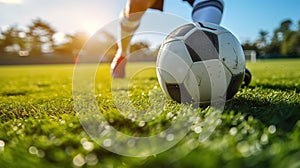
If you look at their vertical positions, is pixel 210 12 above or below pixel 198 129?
above

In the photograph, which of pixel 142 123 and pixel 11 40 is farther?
pixel 11 40

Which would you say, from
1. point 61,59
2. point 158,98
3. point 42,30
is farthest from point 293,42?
point 158,98

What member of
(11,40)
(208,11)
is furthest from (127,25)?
(11,40)

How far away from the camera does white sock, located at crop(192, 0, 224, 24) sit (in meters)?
3.07

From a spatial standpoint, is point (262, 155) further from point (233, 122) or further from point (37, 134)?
point (37, 134)

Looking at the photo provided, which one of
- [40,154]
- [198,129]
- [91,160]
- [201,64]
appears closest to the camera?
[91,160]

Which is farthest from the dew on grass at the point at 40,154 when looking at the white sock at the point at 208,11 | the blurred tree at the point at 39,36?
the blurred tree at the point at 39,36

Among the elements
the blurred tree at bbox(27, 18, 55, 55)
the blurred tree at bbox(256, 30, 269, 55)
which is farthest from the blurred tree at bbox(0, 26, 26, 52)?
the blurred tree at bbox(256, 30, 269, 55)

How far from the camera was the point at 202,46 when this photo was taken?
2.05m

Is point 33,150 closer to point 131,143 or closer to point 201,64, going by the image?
point 131,143

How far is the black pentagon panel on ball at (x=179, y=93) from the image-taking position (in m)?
2.10

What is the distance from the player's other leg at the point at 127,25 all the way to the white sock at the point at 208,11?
2.87 feet

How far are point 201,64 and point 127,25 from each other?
109 inches

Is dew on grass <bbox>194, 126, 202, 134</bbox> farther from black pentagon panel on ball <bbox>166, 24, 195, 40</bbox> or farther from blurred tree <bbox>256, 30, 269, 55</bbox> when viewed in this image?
blurred tree <bbox>256, 30, 269, 55</bbox>
